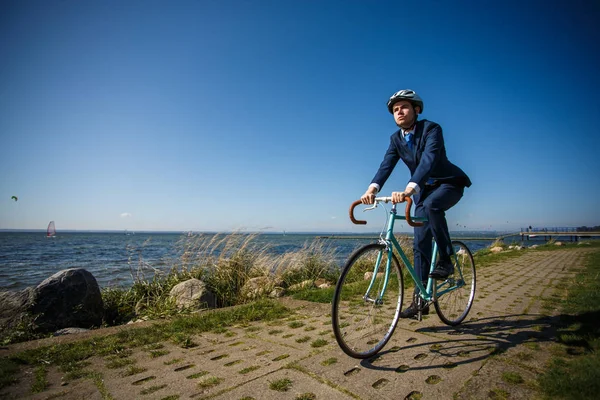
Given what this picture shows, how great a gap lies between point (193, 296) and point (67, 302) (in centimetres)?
178

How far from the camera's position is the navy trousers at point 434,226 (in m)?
2.93

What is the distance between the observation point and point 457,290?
369cm

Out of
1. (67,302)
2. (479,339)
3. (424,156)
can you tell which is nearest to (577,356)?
(479,339)

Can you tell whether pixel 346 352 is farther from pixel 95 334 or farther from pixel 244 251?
pixel 244 251

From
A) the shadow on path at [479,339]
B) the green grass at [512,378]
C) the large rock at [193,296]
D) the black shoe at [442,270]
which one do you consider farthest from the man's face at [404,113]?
the large rock at [193,296]

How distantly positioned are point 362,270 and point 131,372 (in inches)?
254

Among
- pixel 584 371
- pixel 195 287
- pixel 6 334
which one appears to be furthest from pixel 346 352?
pixel 6 334

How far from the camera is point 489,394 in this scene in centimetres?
183

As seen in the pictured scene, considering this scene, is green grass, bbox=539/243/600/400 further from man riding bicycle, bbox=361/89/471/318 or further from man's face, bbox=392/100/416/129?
man's face, bbox=392/100/416/129

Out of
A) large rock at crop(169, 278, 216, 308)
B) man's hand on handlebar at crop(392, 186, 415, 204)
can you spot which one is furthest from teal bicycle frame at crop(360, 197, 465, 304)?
large rock at crop(169, 278, 216, 308)

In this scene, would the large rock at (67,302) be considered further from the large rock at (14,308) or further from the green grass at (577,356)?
the green grass at (577,356)

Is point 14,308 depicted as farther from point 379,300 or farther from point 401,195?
point 401,195

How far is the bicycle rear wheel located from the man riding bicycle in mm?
292

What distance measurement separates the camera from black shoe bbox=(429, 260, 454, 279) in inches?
114
